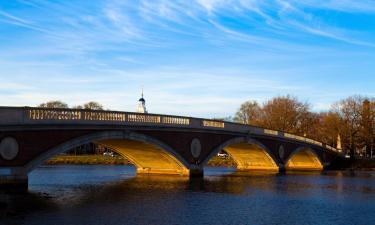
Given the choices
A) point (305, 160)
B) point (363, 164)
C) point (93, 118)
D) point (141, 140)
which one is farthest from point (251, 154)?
point (93, 118)

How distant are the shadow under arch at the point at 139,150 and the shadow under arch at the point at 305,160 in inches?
1040

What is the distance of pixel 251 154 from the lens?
2549 inches

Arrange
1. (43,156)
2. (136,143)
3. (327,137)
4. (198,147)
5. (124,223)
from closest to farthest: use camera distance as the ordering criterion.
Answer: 1. (124,223)
2. (43,156)
3. (136,143)
4. (198,147)
5. (327,137)

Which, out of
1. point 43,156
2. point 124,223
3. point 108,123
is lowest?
point 124,223

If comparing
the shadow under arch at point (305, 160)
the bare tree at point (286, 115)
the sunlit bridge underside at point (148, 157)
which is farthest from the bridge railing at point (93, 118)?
the bare tree at point (286, 115)

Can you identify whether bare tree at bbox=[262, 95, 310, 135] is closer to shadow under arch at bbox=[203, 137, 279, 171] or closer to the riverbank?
the riverbank

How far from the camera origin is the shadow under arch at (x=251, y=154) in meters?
58.6

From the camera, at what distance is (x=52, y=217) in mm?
23750

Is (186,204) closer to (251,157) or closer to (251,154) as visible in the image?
(251,154)

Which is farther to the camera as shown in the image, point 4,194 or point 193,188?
point 193,188

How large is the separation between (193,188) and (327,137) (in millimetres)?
60965

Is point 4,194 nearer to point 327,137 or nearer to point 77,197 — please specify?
point 77,197

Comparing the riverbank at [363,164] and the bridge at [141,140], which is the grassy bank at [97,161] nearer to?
the bridge at [141,140]

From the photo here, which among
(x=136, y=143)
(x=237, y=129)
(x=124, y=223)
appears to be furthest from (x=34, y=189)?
(x=237, y=129)
